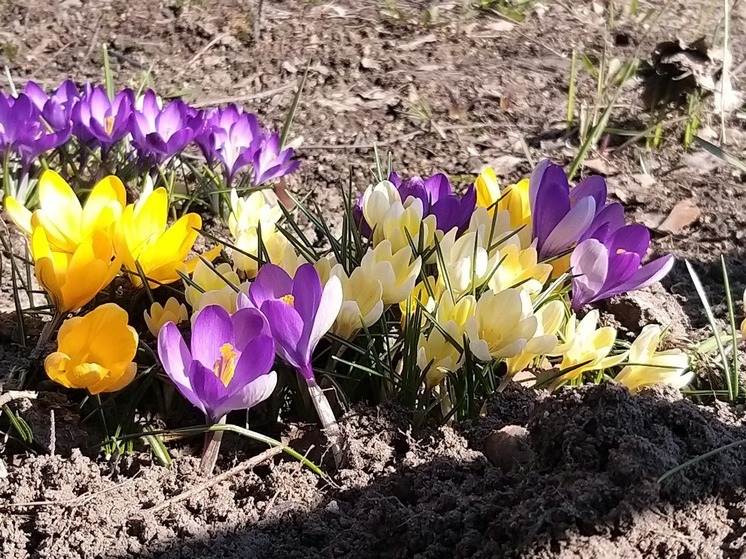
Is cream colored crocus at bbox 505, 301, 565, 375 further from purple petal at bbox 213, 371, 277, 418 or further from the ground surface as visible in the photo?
purple petal at bbox 213, 371, 277, 418

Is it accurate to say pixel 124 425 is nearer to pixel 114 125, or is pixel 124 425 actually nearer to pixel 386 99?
pixel 114 125

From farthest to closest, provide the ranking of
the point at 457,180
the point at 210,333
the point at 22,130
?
1. the point at 457,180
2. the point at 22,130
3. the point at 210,333

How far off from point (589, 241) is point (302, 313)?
0.50m

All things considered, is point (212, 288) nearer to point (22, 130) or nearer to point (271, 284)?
point (271, 284)

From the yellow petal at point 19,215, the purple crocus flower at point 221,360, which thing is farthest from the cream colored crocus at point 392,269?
the yellow petal at point 19,215

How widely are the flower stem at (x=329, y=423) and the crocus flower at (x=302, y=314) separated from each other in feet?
0.23

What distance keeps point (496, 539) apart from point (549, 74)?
2697 mm

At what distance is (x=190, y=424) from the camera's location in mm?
1259

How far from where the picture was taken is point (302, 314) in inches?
41.3

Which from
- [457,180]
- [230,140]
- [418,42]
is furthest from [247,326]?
[418,42]

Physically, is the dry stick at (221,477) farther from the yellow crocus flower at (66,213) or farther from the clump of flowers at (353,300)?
the yellow crocus flower at (66,213)

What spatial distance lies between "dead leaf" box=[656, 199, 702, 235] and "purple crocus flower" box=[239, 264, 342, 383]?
151 cm

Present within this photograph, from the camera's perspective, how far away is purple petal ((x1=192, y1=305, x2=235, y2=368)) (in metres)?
1.03

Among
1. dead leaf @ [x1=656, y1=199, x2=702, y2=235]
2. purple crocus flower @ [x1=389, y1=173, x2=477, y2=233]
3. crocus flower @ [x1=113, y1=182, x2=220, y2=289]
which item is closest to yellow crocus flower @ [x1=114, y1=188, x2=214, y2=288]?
crocus flower @ [x1=113, y1=182, x2=220, y2=289]
